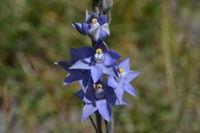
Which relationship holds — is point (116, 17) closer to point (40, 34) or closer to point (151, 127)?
point (40, 34)

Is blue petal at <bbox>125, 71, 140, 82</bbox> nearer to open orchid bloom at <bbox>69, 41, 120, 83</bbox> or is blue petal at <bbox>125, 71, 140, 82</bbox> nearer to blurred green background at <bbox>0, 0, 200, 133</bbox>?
open orchid bloom at <bbox>69, 41, 120, 83</bbox>

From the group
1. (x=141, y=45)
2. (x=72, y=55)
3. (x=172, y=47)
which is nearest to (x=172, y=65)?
(x=172, y=47)

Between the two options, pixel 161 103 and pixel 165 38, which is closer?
pixel 161 103

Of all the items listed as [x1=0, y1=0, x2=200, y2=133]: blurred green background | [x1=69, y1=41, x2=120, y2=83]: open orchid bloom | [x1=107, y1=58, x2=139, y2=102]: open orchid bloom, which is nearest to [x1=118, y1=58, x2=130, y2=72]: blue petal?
[x1=107, y1=58, x2=139, y2=102]: open orchid bloom

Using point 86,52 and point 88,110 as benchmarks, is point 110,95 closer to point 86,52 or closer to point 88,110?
point 88,110

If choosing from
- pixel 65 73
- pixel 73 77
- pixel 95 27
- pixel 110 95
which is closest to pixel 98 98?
pixel 110 95

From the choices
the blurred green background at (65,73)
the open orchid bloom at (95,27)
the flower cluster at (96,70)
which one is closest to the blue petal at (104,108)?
the flower cluster at (96,70)
